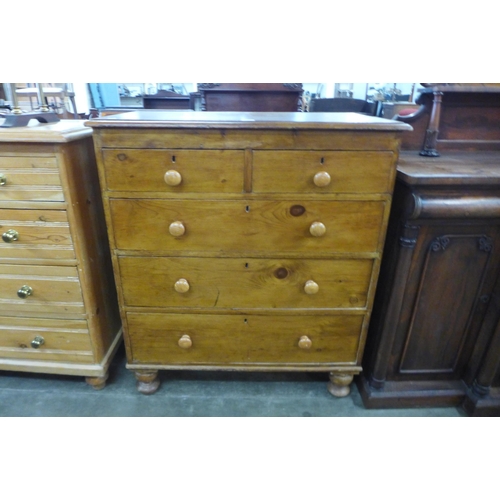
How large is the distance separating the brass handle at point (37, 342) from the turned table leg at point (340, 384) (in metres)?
1.16

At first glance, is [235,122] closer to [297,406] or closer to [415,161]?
[415,161]

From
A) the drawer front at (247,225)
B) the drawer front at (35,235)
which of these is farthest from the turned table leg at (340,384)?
the drawer front at (35,235)

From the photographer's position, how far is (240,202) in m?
1.12

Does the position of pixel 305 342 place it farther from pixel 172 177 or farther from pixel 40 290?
pixel 40 290

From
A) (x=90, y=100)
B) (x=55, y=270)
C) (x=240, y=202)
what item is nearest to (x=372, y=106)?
(x=240, y=202)

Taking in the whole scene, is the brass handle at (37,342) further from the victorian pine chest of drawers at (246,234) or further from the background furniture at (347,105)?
the background furniture at (347,105)

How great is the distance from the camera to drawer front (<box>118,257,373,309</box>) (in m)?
1.22

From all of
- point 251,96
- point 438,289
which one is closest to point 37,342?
point 438,289

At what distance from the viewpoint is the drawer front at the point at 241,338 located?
4.32 ft

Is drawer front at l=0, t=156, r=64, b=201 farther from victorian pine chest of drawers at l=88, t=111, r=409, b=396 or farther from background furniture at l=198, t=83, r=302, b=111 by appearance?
background furniture at l=198, t=83, r=302, b=111

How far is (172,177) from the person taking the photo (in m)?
1.06

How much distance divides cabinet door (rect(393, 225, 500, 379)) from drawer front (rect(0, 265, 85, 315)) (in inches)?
48.0

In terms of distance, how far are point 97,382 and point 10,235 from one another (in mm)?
682

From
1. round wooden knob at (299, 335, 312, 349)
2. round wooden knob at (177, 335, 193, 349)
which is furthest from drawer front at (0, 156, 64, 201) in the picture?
round wooden knob at (299, 335, 312, 349)
